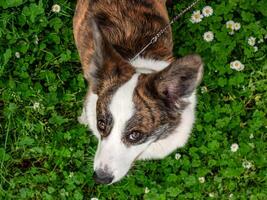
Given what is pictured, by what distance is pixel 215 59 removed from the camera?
16.0ft

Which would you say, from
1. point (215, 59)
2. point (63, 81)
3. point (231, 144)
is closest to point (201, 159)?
point (231, 144)

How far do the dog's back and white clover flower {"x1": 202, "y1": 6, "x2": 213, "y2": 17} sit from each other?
0.98 m

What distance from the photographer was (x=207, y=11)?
16.3 feet

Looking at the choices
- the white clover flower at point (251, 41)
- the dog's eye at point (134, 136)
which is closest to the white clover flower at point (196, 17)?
the white clover flower at point (251, 41)

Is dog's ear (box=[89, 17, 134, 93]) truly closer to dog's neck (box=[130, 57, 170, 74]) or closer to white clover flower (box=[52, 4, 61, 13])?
dog's neck (box=[130, 57, 170, 74])

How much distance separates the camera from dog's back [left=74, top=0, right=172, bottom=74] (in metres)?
3.89

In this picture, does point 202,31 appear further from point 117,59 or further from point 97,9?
point 117,59

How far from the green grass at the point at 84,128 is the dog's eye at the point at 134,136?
4.02 feet

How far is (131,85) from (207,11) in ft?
6.22

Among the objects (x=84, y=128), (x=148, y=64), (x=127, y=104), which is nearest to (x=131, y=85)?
(x=127, y=104)

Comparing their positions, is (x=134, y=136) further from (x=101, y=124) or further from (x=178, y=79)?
(x=178, y=79)

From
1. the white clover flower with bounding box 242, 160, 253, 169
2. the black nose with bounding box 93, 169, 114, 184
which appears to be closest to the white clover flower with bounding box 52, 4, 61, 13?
the black nose with bounding box 93, 169, 114, 184

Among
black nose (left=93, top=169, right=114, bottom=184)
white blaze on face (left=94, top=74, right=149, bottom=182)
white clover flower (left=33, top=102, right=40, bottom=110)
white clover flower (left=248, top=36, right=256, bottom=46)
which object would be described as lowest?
white clover flower (left=33, top=102, right=40, bottom=110)

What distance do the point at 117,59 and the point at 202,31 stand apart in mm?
1733
